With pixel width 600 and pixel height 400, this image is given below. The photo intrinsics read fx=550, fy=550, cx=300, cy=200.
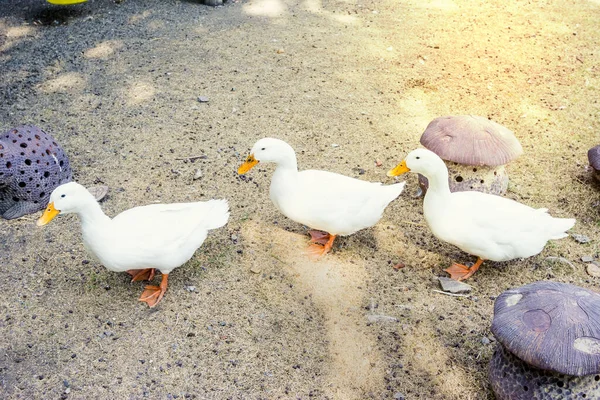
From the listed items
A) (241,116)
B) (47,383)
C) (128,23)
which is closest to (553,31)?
(241,116)

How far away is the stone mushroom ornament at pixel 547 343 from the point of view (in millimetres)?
2324

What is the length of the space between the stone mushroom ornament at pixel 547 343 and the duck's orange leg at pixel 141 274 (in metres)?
2.10

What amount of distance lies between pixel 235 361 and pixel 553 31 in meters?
5.96

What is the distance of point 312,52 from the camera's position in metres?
6.28

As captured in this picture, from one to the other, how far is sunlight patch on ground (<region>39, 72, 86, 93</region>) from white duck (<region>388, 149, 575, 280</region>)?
3.72m

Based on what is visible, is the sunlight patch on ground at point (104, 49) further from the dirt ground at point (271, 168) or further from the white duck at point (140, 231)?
the white duck at point (140, 231)

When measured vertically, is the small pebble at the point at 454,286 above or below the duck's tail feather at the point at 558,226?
below

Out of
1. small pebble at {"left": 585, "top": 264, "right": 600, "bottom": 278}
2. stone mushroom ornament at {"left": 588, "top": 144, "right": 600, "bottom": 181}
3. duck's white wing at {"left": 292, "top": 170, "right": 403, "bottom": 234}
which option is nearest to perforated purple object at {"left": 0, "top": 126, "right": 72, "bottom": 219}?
duck's white wing at {"left": 292, "top": 170, "right": 403, "bottom": 234}

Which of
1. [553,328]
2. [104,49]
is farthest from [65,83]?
[553,328]

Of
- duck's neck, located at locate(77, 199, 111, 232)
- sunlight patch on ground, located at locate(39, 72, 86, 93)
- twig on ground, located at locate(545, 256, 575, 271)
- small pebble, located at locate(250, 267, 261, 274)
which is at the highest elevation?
duck's neck, located at locate(77, 199, 111, 232)

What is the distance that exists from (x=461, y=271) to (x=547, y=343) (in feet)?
4.05

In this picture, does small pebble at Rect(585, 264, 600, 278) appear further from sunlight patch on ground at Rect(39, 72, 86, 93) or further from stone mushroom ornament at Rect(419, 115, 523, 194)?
sunlight patch on ground at Rect(39, 72, 86, 93)

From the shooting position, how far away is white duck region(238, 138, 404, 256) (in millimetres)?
3471

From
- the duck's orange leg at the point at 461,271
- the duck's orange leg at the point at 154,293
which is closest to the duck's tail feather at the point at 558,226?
the duck's orange leg at the point at 461,271
